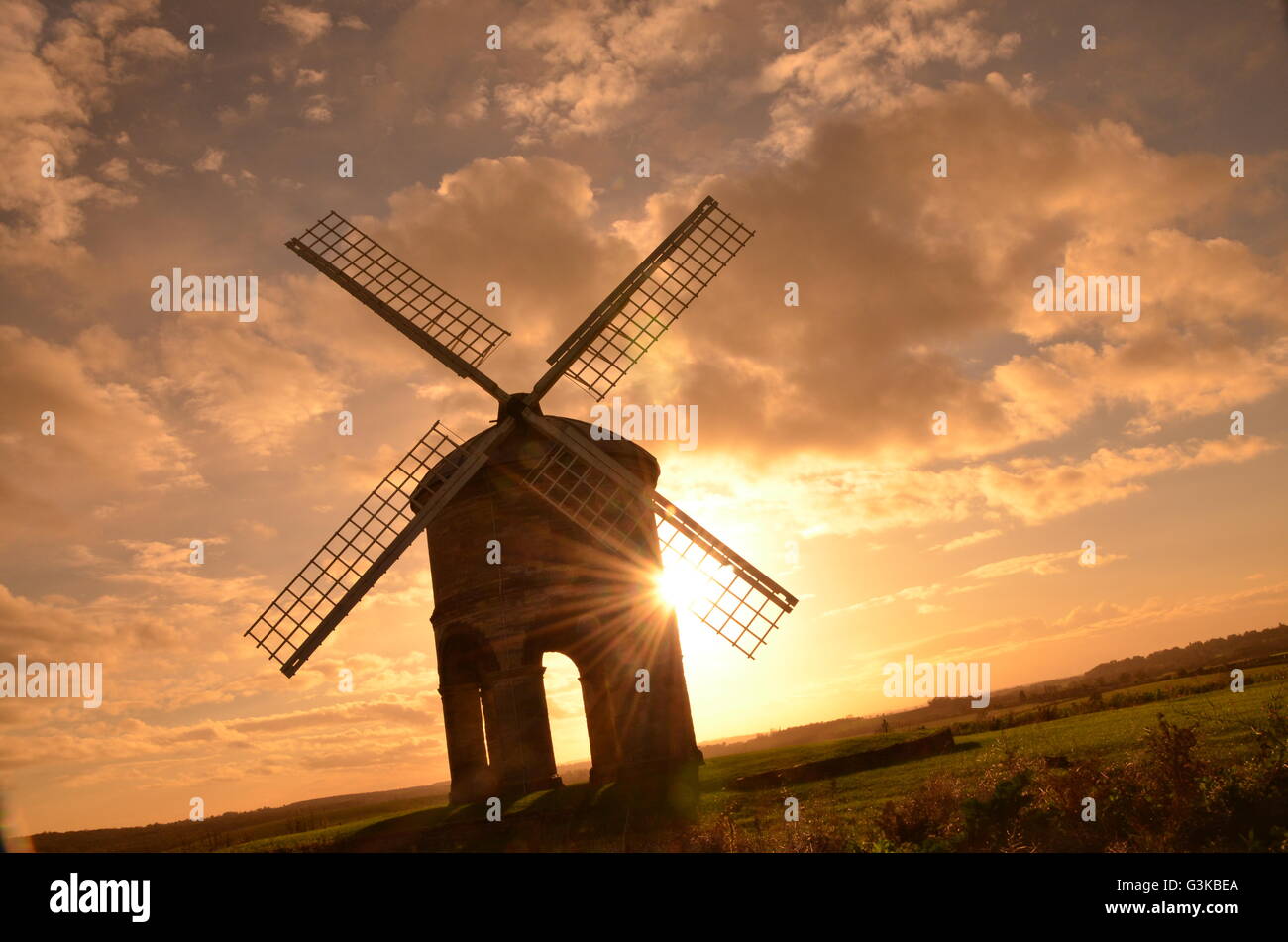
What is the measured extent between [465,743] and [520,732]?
263 cm

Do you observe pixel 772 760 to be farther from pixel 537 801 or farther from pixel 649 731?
pixel 537 801

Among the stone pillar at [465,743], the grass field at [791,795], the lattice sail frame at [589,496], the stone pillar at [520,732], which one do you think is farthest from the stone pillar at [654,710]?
the stone pillar at [465,743]

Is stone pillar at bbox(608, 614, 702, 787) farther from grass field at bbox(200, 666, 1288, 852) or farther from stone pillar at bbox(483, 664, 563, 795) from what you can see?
stone pillar at bbox(483, 664, 563, 795)

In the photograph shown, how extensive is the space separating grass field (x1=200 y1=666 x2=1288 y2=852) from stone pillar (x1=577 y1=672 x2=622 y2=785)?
1.42 m

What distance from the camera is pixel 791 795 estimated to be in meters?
16.6

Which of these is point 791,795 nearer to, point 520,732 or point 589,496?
point 520,732

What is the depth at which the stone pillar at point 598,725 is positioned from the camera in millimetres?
20047

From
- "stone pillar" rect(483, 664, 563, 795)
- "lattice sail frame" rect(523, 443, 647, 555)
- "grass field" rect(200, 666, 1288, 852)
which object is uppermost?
"lattice sail frame" rect(523, 443, 647, 555)

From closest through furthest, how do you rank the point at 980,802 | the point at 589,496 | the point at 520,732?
the point at 980,802 < the point at 520,732 < the point at 589,496

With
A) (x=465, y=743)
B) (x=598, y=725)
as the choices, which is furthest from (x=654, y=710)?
(x=465, y=743)

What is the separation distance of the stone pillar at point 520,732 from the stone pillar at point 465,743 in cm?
173

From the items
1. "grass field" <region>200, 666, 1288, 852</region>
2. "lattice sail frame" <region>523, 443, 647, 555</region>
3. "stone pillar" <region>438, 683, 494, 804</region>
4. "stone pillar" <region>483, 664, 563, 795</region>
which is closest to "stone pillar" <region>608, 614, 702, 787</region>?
"grass field" <region>200, 666, 1288, 852</region>

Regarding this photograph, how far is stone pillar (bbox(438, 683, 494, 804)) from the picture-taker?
65.4 ft

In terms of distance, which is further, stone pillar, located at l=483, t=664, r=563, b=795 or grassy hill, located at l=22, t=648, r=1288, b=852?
stone pillar, located at l=483, t=664, r=563, b=795
